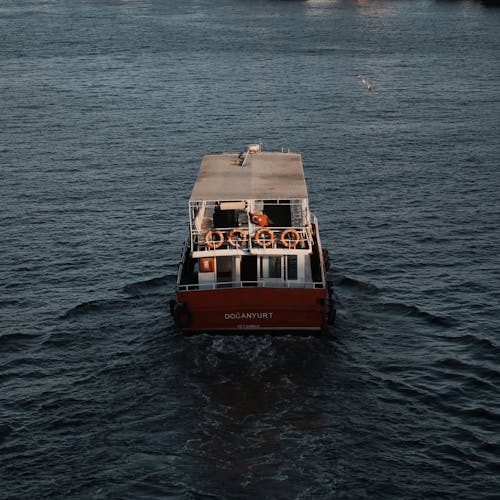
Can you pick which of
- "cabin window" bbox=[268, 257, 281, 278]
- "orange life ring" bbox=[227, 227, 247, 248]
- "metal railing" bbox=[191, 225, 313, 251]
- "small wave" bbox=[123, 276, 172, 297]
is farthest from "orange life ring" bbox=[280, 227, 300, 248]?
"small wave" bbox=[123, 276, 172, 297]

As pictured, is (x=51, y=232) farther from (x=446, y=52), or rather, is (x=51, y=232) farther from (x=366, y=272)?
(x=446, y=52)

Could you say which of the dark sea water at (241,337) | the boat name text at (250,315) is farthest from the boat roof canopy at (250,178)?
the dark sea water at (241,337)

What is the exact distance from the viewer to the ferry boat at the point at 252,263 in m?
46.2

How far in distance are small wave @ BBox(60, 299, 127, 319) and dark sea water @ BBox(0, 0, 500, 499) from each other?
0.15 metres

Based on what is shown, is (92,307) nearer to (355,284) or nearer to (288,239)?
(288,239)

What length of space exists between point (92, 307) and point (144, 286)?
4558 mm

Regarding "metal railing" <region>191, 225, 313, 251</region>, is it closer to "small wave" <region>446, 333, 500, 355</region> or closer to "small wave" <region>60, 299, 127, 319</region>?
"small wave" <region>60, 299, 127, 319</region>

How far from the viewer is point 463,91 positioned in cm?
11925

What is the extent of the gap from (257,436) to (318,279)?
12794 mm

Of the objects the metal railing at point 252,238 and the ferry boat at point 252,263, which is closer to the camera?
the ferry boat at point 252,263

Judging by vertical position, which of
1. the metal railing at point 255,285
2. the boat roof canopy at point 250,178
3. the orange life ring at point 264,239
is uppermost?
the boat roof canopy at point 250,178

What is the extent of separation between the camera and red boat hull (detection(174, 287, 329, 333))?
46.0m

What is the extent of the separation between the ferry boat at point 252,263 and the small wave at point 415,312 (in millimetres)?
4624

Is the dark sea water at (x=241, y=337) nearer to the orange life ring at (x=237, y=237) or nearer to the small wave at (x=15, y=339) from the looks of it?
the small wave at (x=15, y=339)
